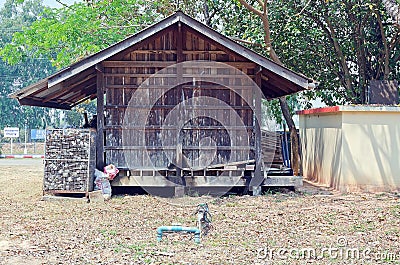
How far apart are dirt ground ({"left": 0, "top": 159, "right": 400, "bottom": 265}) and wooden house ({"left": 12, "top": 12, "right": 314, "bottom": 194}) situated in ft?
2.65

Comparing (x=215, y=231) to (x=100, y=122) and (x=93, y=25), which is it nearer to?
(x=100, y=122)

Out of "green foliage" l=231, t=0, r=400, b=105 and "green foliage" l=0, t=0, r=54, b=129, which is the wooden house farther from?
"green foliage" l=0, t=0, r=54, b=129

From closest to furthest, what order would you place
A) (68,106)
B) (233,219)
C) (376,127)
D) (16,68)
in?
1. (233,219)
2. (376,127)
3. (68,106)
4. (16,68)

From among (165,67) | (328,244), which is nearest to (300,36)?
(165,67)

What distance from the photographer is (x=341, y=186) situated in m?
13.0

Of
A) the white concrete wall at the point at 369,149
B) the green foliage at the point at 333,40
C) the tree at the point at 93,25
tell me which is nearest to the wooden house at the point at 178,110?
the white concrete wall at the point at 369,149

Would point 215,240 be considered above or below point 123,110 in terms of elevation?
below

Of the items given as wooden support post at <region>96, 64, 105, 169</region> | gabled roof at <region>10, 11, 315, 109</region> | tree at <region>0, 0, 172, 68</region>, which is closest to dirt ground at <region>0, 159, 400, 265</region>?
wooden support post at <region>96, 64, 105, 169</region>

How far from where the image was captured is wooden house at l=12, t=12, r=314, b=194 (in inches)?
469

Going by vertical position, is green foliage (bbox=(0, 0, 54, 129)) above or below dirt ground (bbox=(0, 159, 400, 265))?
above

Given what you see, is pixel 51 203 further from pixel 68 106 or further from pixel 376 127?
pixel 376 127

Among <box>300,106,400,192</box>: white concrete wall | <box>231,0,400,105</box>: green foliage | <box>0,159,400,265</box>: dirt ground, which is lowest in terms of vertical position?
<box>0,159,400,265</box>: dirt ground

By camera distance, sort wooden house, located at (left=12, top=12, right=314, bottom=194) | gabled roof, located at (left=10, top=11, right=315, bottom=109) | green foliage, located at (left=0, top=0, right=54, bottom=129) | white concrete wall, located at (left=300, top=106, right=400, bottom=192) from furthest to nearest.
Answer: green foliage, located at (left=0, top=0, right=54, bottom=129) → white concrete wall, located at (left=300, top=106, right=400, bottom=192) → wooden house, located at (left=12, top=12, right=314, bottom=194) → gabled roof, located at (left=10, top=11, right=315, bottom=109)

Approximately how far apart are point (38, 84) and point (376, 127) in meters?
7.93
